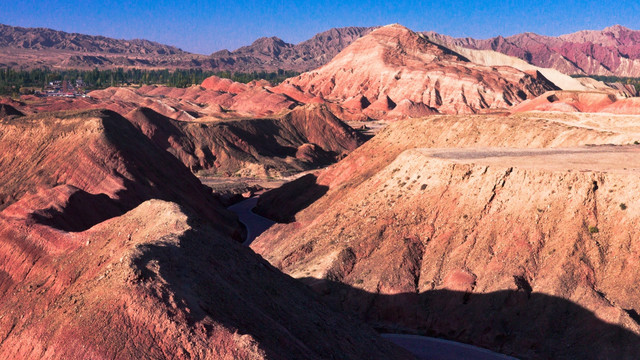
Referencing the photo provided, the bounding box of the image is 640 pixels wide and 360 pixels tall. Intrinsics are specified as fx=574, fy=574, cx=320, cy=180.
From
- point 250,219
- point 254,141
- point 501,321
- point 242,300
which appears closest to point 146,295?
point 242,300

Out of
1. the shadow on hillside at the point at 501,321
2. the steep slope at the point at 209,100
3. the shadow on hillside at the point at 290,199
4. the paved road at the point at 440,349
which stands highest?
the steep slope at the point at 209,100

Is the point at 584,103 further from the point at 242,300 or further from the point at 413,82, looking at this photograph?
the point at 413,82

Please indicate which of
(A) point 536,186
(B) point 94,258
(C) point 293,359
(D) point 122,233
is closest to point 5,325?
(B) point 94,258

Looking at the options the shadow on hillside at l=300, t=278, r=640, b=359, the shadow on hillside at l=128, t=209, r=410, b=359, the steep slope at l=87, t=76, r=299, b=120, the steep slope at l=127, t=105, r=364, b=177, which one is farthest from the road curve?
the steep slope at l=87, t=76, r=299, b=120

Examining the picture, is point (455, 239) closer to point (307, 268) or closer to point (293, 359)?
point (307, 268)

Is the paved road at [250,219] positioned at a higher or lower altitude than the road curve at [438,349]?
higher

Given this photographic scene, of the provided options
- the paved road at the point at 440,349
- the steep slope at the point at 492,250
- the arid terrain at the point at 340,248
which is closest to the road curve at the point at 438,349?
the paved road at the point at 440,349

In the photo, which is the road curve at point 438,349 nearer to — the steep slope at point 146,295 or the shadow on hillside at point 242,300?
the shadow on hillside at point 242,300
